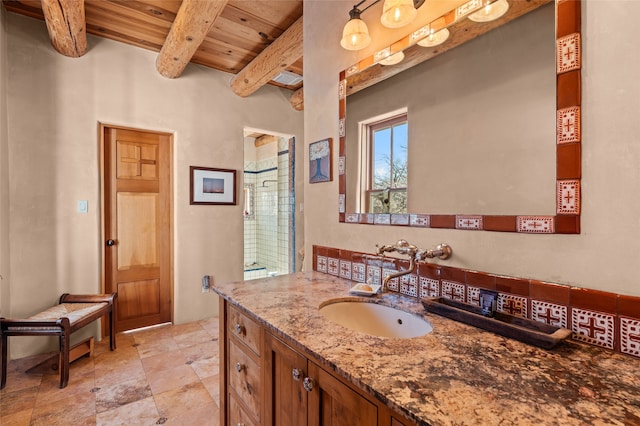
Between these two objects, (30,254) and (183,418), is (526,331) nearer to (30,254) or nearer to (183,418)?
(183,418)

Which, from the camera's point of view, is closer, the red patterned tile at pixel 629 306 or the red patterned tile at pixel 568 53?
the red patterned tile at pixel 629 306

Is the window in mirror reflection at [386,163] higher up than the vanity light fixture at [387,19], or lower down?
lower down

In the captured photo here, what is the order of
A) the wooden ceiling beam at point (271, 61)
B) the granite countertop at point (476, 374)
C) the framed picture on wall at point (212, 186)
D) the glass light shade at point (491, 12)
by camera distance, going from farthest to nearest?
1. the framed picture on wall at point (212, 186)
2. the wooden ceiling beam at point (271, 61)
3. the glass light shade at point (491, 12)
4. the granite countertop at point (476, 374)

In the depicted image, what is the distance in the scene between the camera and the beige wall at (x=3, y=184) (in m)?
2.16

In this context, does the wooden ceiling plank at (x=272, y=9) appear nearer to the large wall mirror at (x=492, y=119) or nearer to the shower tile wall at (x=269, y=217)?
the large wall mirror at (x=492, y=119)

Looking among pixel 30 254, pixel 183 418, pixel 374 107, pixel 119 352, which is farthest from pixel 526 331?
pixel 30 254

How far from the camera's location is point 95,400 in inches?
73.3

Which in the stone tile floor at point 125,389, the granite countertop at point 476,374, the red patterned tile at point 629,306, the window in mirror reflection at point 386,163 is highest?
the window in mirror reflection at point 386,163

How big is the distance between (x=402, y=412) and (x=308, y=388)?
35 cm

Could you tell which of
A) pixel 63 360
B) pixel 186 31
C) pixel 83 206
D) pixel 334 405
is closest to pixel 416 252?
pixel 334 405

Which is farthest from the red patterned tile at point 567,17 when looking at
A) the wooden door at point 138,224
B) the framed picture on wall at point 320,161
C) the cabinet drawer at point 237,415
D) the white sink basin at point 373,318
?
the wooden door at point 138,224

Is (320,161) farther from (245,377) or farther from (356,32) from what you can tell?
(245,377)

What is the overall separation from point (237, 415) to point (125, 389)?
1.17 m

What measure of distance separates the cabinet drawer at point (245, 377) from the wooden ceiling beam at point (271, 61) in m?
2.32
